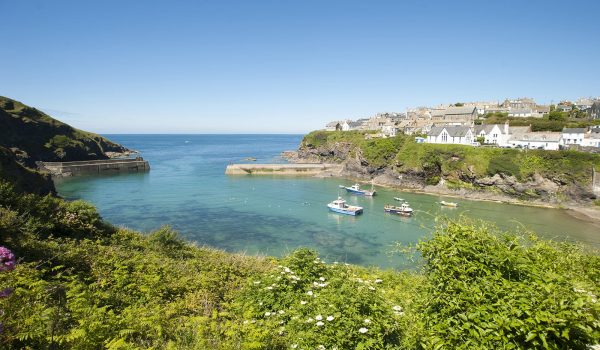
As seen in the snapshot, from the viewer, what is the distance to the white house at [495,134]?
74.2 metres

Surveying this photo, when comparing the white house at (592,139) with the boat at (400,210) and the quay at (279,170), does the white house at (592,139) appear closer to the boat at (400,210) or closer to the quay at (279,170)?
A: the boat at (400,210)

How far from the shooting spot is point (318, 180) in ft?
250

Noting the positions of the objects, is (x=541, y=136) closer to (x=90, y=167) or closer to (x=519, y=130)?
(x=519, y=130)

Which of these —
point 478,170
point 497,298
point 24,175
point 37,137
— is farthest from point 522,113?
point 37,137

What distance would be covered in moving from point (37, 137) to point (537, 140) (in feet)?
398

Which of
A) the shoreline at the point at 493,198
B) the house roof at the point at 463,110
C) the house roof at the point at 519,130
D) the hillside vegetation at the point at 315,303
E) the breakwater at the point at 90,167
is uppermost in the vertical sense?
the house roof at the point at 463,110

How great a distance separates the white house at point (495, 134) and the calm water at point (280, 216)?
2973 cm

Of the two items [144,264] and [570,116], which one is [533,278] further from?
[570,116]

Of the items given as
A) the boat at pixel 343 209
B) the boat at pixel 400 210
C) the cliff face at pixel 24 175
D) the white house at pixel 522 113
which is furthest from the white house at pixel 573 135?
the cliff face at pixel 24 175

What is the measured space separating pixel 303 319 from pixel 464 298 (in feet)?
11.1

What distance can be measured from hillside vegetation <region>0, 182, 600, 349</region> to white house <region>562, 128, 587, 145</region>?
73.7 m

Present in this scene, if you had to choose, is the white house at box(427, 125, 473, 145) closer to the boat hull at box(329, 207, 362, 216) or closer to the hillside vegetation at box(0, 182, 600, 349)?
the boat hull at box(329, 207, 362, 216)

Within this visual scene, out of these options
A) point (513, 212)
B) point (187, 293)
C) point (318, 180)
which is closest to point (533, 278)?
point (187, 293)

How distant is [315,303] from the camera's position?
7.19m
